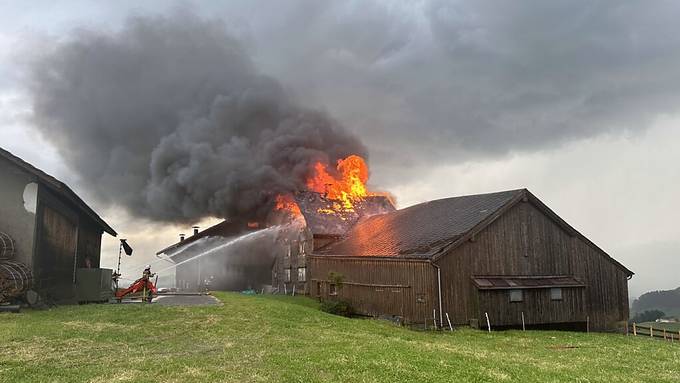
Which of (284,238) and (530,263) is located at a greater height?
(284,238)

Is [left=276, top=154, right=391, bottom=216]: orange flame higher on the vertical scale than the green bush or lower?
higher

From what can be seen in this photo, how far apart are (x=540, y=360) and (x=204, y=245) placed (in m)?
44.8

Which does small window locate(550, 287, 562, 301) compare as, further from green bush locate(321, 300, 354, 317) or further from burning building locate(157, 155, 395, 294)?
burning building locate(157, 155, 395, 294)

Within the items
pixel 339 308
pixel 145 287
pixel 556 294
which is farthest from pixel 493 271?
pixel 145 287

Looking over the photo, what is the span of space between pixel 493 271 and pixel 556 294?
4246 millimetres

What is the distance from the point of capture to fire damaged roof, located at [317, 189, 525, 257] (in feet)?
85.2

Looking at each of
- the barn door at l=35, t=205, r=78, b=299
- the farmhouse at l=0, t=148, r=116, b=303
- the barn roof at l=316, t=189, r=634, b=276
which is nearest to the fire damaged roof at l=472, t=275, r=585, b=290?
the barn roof at l=316, t=189, r=634, b=276

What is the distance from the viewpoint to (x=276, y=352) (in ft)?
47.0

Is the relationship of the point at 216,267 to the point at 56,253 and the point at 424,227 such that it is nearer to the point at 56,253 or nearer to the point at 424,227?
the point at 56,253

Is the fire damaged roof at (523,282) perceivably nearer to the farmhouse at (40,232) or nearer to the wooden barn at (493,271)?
the wooden barn at (493,271)

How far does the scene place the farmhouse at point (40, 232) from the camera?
24812 mm

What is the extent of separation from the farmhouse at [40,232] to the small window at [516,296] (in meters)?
24.2

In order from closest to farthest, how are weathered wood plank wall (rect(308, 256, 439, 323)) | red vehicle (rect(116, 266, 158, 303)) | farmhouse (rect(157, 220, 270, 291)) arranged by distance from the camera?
weathered wood plank wall (rect(308, 256, 439, 323)) < red vehicle (rect(116, 266, 158, 303)) < farmhouse (rect(157, 220, 270, 291))

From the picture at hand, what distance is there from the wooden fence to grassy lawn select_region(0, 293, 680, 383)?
545cm
